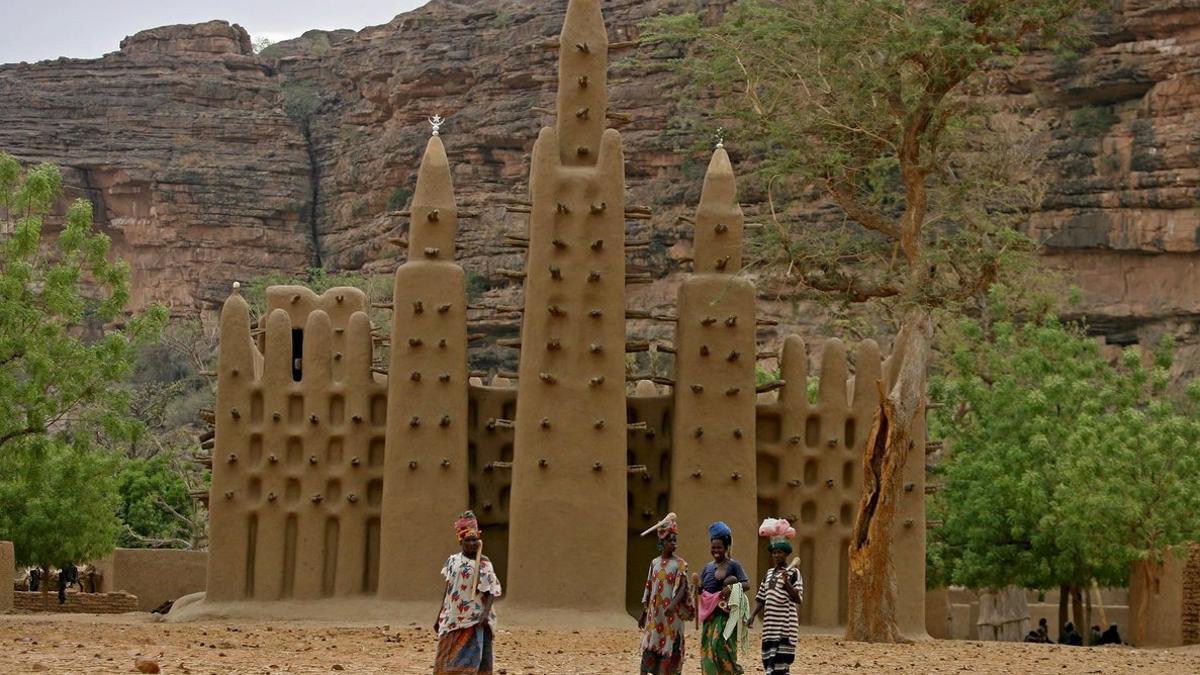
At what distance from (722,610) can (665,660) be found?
1.87ft

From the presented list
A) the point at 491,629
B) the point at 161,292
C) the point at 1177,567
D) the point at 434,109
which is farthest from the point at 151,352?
the point at 491,629

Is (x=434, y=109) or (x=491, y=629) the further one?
(x=434, y=109)

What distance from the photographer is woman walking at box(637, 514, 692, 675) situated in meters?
14.3

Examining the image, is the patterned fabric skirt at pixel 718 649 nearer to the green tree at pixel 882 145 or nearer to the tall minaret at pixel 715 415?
the green tree at pixel 882 145

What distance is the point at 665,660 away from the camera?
14328mm

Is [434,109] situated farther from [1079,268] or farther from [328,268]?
[1079,268]

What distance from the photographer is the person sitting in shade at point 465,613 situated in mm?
13461

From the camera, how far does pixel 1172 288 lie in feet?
212

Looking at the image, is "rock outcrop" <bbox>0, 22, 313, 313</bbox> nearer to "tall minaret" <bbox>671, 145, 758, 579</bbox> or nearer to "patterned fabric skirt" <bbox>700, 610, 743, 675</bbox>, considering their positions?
"tall minaret" <bbox>671, 145, 758, 579</bbox>

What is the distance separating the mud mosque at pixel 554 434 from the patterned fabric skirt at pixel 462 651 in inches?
464

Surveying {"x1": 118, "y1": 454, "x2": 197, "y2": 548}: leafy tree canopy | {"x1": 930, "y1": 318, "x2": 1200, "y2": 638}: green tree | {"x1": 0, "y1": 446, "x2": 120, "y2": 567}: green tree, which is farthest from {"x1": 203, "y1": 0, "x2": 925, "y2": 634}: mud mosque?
{"x1": 118, "y1": 454, "x2": 197, "y2": 548}: leafy tree canopy

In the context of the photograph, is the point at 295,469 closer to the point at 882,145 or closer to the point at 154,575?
the point at 154,575

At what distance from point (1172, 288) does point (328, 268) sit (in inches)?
1494

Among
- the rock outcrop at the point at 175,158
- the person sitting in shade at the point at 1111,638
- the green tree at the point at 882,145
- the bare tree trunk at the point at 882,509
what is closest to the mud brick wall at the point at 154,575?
the green tree at the point at 882,145
